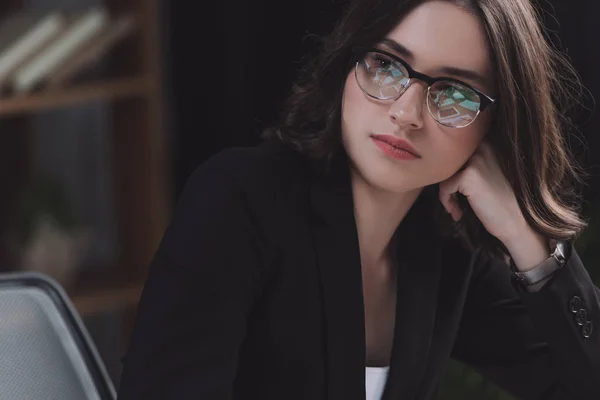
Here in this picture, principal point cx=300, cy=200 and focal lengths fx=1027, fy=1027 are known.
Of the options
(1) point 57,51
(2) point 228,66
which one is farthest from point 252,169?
(2) point 228,66

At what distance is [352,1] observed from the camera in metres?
1.51

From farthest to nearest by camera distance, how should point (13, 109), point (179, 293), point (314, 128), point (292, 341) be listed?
point (13, 109) < point (314, 128) < point (292, 341) < point (179, 293)

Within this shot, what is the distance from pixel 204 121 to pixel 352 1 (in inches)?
63.8

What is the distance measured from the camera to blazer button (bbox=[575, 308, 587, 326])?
5.14ft

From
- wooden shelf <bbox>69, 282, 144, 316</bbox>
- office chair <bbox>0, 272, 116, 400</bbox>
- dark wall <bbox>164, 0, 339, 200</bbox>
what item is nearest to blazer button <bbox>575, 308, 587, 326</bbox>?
office chair <bbox>0, 272, 116, 400</bbox>

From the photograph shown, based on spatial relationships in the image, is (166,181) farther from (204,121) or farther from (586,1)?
(586,1)

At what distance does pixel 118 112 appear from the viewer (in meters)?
3.11

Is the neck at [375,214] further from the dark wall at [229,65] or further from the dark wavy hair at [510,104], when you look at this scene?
the dark wall at [229,65]

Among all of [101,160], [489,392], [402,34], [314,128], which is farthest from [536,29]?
[101,160]

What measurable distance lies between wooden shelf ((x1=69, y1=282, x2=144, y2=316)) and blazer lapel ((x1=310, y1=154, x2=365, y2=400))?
5.12ft

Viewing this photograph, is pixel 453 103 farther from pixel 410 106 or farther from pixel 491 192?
pixel 491 192

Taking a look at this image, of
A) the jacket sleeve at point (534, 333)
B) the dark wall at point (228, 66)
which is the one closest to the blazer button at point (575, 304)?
the jacket sleeve at point (534, 333)

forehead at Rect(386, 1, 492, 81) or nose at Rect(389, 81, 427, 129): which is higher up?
forehead at Rect(386, 1, 492, 81)

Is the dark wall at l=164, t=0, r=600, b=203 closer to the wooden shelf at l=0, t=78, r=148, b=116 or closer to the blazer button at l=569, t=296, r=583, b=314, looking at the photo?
the wooden shelf at l=0, t=78, r=148, b=116
